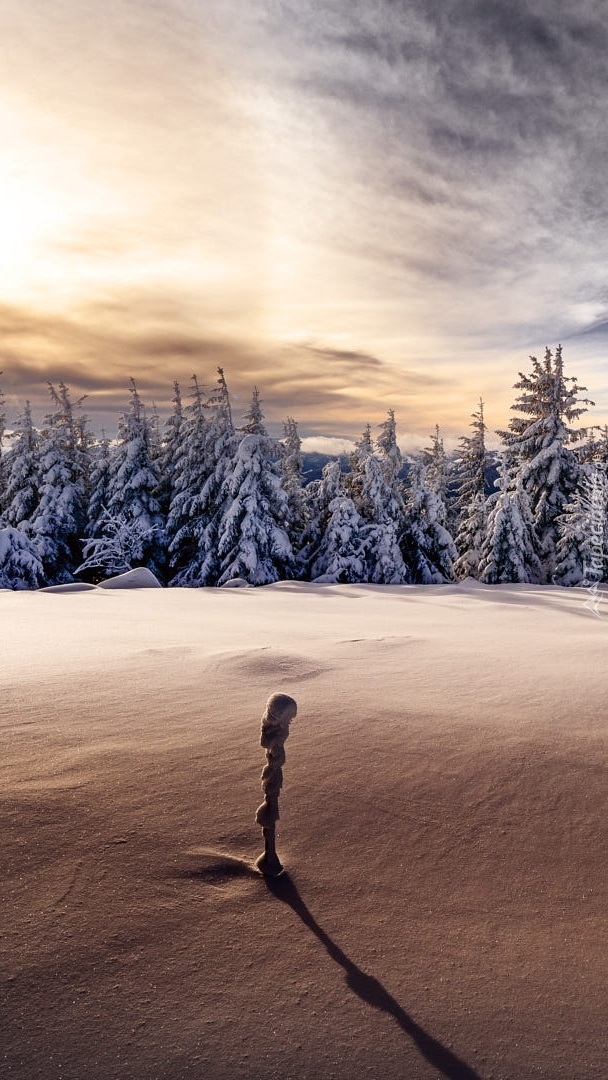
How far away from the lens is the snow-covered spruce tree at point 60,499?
2758cm

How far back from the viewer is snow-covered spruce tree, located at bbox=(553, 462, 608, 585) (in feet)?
69.1

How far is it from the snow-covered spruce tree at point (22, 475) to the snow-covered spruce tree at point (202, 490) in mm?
8000

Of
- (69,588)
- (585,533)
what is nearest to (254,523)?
(69,588)

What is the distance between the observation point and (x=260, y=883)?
2.11m

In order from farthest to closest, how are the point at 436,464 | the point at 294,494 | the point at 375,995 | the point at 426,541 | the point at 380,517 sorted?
the point at 436,464 < the point at 294,494 < the point at 426,541 < the point at 380,517 < the point at 375,995

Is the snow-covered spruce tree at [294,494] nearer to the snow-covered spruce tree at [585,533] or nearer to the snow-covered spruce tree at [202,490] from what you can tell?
the snow-covered spruce tree at [202,490]

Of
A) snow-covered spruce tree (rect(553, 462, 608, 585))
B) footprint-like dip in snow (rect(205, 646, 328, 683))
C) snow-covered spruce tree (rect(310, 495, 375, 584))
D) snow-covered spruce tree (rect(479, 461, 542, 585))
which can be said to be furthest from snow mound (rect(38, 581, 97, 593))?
snow-covered spruce tree (rect(553, 462, 608, 585))

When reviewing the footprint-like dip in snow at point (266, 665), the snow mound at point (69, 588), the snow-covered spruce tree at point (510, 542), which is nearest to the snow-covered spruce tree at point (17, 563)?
the snow mound at point (69, 588)

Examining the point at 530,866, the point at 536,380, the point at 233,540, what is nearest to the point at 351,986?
the point at 530,866

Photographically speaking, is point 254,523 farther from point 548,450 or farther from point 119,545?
point 548,450

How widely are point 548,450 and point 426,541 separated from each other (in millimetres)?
7143

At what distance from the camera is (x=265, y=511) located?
25.2 metres

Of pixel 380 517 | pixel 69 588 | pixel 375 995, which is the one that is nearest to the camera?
pixel 375 995

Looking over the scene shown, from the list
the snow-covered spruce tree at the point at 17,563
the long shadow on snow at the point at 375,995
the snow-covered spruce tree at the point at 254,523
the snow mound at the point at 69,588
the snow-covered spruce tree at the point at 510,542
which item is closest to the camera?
the long shadow on snow at the point at 375,995
